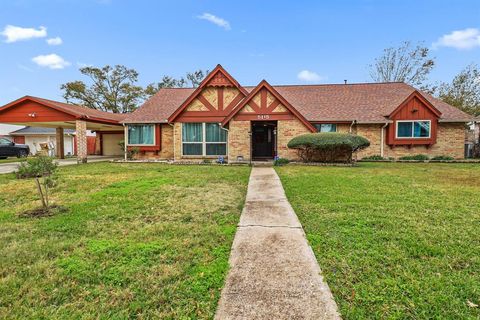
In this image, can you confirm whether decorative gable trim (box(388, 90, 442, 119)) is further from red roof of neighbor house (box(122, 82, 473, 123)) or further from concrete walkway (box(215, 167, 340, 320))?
concrete walkway (box(215, 167, 340, 320))

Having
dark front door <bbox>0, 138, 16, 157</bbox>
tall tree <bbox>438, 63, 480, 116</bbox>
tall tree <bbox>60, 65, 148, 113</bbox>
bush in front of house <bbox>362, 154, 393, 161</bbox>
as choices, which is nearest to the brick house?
bush in front of house <bbox>362, 154, 393, 161</bbox>

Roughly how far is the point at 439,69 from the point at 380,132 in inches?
825

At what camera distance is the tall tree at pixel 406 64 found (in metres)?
29.0

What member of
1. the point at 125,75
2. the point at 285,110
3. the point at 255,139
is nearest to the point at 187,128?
the point at 255,139

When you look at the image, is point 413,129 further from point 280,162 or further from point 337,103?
point 280,162

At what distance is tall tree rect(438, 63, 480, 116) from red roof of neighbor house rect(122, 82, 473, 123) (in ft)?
41.3

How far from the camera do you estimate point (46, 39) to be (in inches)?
903

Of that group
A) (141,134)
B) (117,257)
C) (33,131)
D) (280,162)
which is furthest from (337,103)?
(33,131)

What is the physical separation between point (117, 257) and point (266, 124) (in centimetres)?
1461

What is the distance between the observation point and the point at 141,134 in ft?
55.6

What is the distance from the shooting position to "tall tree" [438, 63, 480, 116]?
26547 mm

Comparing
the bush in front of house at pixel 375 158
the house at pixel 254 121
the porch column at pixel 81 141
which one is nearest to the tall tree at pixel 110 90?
the house at pixel 254 121

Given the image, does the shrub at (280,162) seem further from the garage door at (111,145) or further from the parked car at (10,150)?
the parked car at (10,150)

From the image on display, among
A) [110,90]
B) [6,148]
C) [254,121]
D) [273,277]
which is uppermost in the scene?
[110,90]
